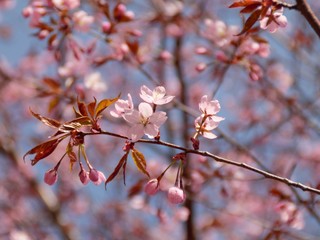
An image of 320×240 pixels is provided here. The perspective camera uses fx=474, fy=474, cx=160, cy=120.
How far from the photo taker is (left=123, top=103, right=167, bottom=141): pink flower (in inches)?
57.8

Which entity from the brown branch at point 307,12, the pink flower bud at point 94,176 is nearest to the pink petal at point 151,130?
the pink flower bud at point 94,176

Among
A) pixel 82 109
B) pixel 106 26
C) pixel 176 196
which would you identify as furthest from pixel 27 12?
pixel 176 196

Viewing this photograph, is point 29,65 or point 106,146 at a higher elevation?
point 29,65

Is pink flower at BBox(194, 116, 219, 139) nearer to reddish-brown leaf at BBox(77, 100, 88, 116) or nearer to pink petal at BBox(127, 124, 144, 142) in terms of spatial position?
pink petal at BBox(127, 124, 144, 142)

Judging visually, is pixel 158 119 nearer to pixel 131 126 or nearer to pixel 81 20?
pixel 131 126

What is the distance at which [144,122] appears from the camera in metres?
1.49

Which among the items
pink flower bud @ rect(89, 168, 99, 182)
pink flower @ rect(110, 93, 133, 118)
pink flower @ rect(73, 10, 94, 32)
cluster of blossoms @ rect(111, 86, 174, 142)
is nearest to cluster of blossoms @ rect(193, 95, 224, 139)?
cluster of blossoms @ rect(111, 86, 174, 142)

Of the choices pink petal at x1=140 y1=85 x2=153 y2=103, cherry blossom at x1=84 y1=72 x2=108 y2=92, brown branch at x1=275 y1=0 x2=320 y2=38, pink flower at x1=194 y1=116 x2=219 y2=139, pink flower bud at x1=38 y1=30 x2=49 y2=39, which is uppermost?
brown branch at x1=275 y1=0 x2=320 y2=38

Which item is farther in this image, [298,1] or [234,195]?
[234,195]

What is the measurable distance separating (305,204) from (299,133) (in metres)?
2.71

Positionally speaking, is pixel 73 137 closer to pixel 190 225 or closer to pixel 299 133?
pixel 190 225

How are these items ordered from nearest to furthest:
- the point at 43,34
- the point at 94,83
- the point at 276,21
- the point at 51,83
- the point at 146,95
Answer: the point at 146,95
the point at 276,21
the point at 43,34
the point at 51,83
the point at 94,83

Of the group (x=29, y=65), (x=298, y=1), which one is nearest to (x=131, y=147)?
(x=298, y=1)

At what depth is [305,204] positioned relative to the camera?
2176 millimetres
